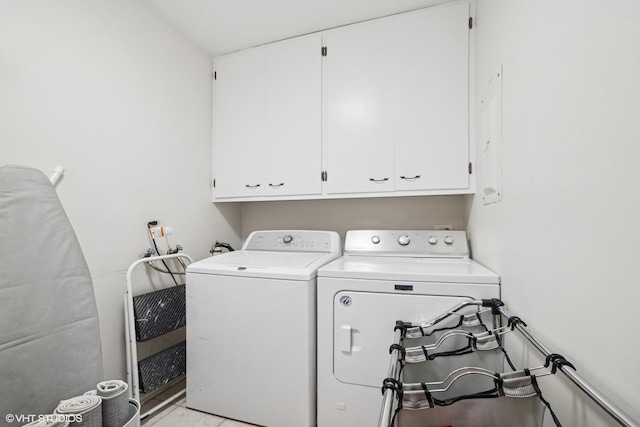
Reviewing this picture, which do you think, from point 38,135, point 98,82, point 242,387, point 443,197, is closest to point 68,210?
point 38,135

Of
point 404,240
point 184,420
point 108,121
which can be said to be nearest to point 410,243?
point 404,240

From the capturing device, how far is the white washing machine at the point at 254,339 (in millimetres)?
1399

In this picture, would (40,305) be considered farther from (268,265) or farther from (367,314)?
(367,314)

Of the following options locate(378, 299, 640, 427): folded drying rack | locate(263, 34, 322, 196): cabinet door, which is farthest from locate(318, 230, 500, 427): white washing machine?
locate(263, 34, 322, 196): cabinet door

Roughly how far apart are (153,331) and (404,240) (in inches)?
64.5

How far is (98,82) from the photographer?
1.46 m

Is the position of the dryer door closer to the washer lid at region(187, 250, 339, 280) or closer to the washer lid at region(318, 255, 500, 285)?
the washer lid at region(318, 255, 500, 285)

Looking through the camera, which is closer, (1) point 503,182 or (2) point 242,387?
(1) point 503,182

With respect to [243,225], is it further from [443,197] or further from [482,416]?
[482,416]

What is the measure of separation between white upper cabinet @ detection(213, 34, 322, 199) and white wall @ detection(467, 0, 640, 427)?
1217 mm

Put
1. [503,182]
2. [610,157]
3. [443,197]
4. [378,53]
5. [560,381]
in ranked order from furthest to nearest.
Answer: [443,197] < [378,53] < [503,182] < [560,381] < [610,157]

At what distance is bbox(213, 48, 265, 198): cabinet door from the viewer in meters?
2.09

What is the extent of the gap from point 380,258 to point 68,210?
1759mm

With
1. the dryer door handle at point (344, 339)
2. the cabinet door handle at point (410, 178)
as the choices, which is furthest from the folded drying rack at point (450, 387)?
the cabinet door handle at point (410, 178)
